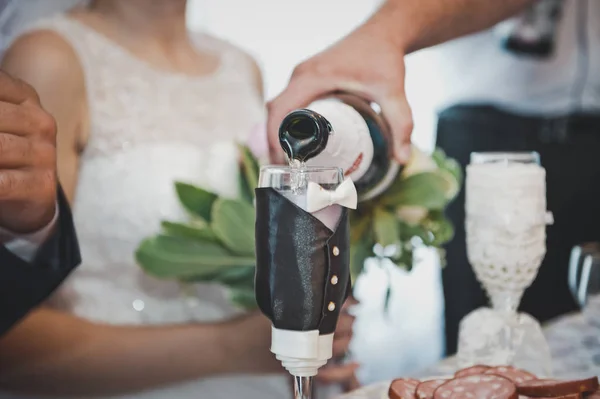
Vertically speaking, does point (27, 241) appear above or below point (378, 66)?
below

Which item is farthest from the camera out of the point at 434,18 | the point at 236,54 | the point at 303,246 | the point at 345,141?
the point at 236,54

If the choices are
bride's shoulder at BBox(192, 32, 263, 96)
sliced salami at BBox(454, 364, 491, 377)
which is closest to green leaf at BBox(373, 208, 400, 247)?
sliced salami at BBox(454, 364, 491, 377)

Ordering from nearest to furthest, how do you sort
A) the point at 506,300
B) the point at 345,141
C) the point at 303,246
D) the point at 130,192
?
the point at 303,246, the point at 345,141, the point at 506,300, the point at 130,192

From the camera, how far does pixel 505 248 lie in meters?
0.90

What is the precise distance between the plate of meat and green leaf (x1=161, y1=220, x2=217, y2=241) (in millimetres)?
428

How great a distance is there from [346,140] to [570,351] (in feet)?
1.73

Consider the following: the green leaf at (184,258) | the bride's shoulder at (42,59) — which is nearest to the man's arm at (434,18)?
the green leaf at (184,258)

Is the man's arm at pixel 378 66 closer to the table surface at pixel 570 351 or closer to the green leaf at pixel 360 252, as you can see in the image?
the green leaf at pixel 360 252

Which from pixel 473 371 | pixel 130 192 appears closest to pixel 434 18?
pixel 473 371

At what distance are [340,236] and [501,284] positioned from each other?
0.38 metres

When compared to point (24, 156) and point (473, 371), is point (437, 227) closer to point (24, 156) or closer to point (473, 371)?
point (473, 371)

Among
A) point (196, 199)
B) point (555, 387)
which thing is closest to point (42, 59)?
point (196, 199)

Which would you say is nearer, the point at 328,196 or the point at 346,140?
the point at 328,196

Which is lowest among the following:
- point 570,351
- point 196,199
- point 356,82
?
point 570,351
